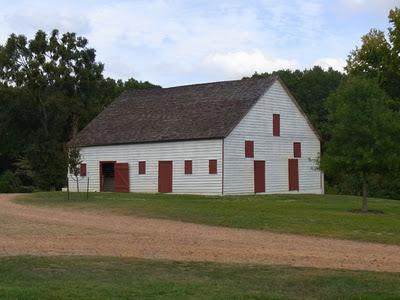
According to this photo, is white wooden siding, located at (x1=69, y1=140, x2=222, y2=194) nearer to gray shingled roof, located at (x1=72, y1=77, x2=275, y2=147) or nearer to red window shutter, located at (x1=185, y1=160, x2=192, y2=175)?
red window shutter, located at (x1=185, y1=160, x2=192, y2=175)

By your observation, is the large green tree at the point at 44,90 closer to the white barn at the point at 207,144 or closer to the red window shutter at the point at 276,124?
the white barn at the point at 207,144

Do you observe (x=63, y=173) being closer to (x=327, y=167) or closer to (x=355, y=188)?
(x=327, y=167)

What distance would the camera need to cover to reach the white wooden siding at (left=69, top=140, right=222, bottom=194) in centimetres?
3862

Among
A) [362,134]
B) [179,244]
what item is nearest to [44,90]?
[362,134]

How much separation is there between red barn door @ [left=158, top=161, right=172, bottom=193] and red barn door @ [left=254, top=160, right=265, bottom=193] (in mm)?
5152

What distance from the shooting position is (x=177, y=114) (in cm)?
4262

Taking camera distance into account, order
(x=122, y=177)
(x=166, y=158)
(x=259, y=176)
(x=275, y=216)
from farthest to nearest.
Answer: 1. (x=122, y=177)
2. (x=259, y=176)
3. (x=166, y=158)
4. (x=275, y=216)

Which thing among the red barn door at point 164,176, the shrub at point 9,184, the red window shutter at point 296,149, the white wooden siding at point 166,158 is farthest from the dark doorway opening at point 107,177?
the red window shutter at point 296,149

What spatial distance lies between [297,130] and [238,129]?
245 inches

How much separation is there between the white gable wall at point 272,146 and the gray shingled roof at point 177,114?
901mm

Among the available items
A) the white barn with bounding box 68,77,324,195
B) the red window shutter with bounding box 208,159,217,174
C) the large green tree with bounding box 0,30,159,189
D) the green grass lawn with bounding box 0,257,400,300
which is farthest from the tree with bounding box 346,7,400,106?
the green grass lawn with bounding box 0,257,400,300

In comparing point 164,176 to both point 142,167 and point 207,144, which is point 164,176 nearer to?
point 142,167

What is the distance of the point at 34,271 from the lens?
11.3 metres

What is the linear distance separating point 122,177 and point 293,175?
11.0 metres
